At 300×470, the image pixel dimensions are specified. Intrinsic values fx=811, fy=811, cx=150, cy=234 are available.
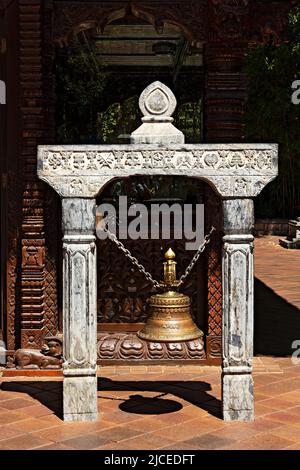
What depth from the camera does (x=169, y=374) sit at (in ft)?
26.9

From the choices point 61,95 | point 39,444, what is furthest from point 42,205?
point 61,95

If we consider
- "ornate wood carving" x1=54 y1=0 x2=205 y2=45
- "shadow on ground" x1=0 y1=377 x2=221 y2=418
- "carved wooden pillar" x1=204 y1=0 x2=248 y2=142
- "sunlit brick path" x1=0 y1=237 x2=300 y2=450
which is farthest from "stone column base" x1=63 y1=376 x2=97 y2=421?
"ornate wood carving" x1=54 y1=0 x2=205 y2=45

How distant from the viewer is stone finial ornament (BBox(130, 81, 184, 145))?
639 centimetres

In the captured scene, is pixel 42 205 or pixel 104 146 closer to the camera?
pixel 104 146

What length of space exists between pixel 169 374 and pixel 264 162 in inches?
109

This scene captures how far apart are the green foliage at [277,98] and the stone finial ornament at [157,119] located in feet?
64.2

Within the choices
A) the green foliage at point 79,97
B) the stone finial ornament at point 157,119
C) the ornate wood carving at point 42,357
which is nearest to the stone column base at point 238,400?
the stone finial ornament at point 157,119

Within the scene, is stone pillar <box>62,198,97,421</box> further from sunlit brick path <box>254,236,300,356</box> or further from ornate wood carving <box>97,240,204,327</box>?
sunlit brick path <box>254,236,300,356</box>

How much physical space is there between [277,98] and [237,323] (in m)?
19.9

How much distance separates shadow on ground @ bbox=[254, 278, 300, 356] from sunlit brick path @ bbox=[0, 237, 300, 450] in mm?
117

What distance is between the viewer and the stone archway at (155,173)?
20.8 feet

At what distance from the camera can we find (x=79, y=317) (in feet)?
21.4

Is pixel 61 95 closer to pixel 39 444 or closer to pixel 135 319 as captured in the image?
pixel 135 319
